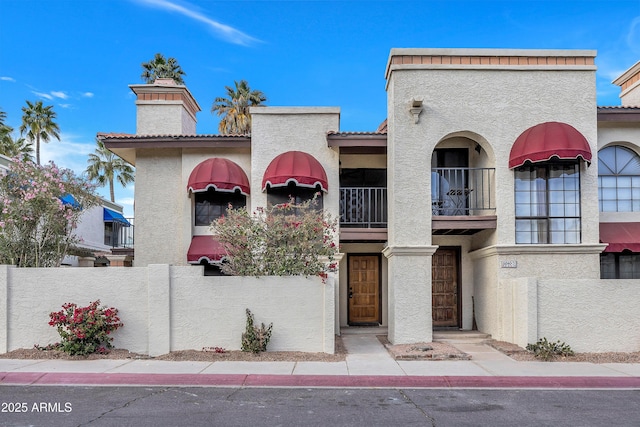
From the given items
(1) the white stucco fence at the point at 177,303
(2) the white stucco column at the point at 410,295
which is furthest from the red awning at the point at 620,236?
(1) the white stucco fence at the point at 177,303

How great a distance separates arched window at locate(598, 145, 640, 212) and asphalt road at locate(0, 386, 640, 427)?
7.87 m

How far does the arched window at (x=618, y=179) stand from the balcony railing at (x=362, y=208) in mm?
6405

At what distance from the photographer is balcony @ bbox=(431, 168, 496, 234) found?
45.7 feet

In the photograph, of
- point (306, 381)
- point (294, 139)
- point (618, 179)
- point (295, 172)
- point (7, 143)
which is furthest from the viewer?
point (7, 143)

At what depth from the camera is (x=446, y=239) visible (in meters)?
16.2

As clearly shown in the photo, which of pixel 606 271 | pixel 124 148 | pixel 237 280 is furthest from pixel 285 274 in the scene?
pixel 606 271

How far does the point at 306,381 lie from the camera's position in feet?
31.7

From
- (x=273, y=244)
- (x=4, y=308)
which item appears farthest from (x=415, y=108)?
(x=4, y=308)

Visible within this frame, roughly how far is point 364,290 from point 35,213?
9.80 metres

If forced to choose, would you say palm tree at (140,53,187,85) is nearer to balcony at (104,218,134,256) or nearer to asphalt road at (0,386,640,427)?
balcony at (104,218,134,256)

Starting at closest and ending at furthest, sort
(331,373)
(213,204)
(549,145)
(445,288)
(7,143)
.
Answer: (331,373), (549,145), (445,288), (213,204), (7,143)

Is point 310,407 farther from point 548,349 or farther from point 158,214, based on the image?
point 158,214

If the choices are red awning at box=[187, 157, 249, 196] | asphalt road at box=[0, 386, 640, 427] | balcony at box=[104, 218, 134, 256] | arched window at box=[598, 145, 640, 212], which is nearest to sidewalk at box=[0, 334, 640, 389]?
asphalt road at box=[0, 386, 640, 427]

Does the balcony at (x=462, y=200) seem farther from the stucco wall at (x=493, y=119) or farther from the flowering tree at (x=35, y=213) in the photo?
the flowering tree at (x=35, y=213)
